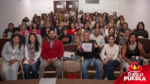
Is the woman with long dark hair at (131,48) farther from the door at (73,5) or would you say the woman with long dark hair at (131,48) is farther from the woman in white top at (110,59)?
the door at (73,5)

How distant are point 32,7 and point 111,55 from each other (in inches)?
366

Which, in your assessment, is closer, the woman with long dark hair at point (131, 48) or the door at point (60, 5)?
the woman with long dark hair at point (131, 48)

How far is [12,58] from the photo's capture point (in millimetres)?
2824

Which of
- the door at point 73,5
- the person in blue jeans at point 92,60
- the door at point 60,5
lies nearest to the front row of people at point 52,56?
the person in blue jeans at point 92,60

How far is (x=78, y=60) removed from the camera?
109 inches

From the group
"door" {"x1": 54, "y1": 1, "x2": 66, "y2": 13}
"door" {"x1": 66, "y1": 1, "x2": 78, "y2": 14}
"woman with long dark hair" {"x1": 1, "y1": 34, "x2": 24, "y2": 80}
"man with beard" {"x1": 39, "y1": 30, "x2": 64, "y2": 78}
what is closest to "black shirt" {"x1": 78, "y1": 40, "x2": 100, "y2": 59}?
"man with beard" {"x1": 39, "y1": 30, "x2": 64, "y2": 78}

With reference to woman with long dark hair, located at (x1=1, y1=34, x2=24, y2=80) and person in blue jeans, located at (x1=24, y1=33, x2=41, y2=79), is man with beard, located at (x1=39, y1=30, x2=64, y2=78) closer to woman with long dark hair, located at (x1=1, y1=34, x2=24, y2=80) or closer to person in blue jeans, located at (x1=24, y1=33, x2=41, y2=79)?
person in blue jeans, located at (x1=24, y1=33, x2=41, y2=79)

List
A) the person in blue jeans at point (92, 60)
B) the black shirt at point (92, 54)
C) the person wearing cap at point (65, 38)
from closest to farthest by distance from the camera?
the person in blue jeans at point (92, 60) → the black shirt at point (92, 54) → the person wearing cap at point (65, 38)

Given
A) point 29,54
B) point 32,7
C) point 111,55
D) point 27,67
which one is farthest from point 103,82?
point 32,7

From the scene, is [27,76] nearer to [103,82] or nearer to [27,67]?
[27,67]

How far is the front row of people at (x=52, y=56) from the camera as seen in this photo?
264cm

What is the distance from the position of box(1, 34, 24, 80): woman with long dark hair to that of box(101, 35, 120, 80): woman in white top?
83.9 inches

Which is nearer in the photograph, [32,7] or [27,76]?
[27,76]

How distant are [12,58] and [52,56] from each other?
1.00m
